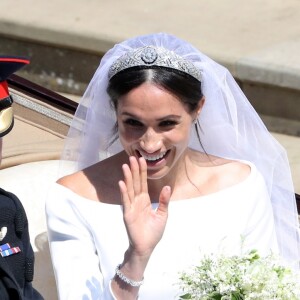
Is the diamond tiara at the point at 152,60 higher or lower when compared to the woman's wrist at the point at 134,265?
higher

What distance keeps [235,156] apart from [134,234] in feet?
2.67

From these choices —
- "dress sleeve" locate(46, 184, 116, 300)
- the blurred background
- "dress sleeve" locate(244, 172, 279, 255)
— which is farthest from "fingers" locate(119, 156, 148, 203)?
the blurred background

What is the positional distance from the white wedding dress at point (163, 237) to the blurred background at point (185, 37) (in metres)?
2.34

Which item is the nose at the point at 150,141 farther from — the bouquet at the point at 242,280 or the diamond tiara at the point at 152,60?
the bouquet at the point at 242,280

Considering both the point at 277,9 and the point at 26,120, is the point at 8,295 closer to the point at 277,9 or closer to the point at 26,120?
the point at 26,120

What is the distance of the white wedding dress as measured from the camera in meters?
2.93

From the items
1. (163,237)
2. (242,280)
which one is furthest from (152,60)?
(242,280)

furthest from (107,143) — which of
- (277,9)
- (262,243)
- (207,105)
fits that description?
(277,9)

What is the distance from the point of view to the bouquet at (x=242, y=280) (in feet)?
→ 7.70

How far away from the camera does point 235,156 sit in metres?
3.33

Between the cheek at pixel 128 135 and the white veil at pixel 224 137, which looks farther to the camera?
the white veil at pixel 224 137

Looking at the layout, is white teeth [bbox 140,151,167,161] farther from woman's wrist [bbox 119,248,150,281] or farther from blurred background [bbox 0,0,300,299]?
blurred background [bbox 0,0,300,299]

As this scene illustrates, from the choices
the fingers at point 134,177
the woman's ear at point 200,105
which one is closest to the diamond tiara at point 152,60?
the woman's ear at point 200,105

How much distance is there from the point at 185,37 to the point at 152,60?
323 centimetres
